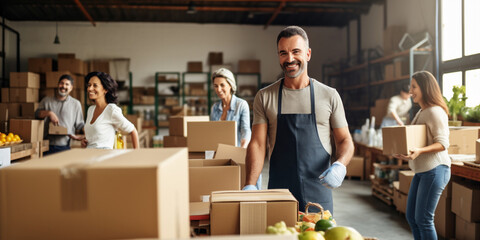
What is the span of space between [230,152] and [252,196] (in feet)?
3.73

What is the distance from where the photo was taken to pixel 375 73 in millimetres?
8570

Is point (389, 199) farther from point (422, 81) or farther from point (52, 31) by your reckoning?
point (52, 31)

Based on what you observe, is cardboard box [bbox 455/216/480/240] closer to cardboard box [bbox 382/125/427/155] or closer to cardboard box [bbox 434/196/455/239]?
cardboard box [bbox 434/196/455/239]

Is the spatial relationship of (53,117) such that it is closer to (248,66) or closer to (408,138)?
(408,138)

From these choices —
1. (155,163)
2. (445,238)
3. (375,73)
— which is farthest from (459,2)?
(155,163)

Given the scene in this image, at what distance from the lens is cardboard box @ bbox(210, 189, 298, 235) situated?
4.10ft

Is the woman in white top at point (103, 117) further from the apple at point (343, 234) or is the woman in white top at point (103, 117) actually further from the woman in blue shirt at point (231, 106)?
the apple at point (343, 234)

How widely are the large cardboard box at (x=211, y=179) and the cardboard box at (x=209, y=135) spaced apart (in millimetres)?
1007

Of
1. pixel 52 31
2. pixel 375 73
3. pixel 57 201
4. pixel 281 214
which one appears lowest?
pixel 281 214

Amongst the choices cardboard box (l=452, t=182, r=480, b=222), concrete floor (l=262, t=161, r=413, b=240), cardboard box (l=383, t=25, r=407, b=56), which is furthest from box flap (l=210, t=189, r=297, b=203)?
cardboard box (l=383, t=25, r=407, b=56)

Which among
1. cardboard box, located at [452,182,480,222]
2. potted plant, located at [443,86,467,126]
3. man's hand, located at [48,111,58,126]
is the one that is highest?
potted plant, located at [443,86,467,126]

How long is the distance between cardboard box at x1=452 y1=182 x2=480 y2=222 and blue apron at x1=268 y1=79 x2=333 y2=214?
1.93 metres

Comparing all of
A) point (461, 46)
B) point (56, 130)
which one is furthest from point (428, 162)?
point (56, 130)

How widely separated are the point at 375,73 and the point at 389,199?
4.17 m
